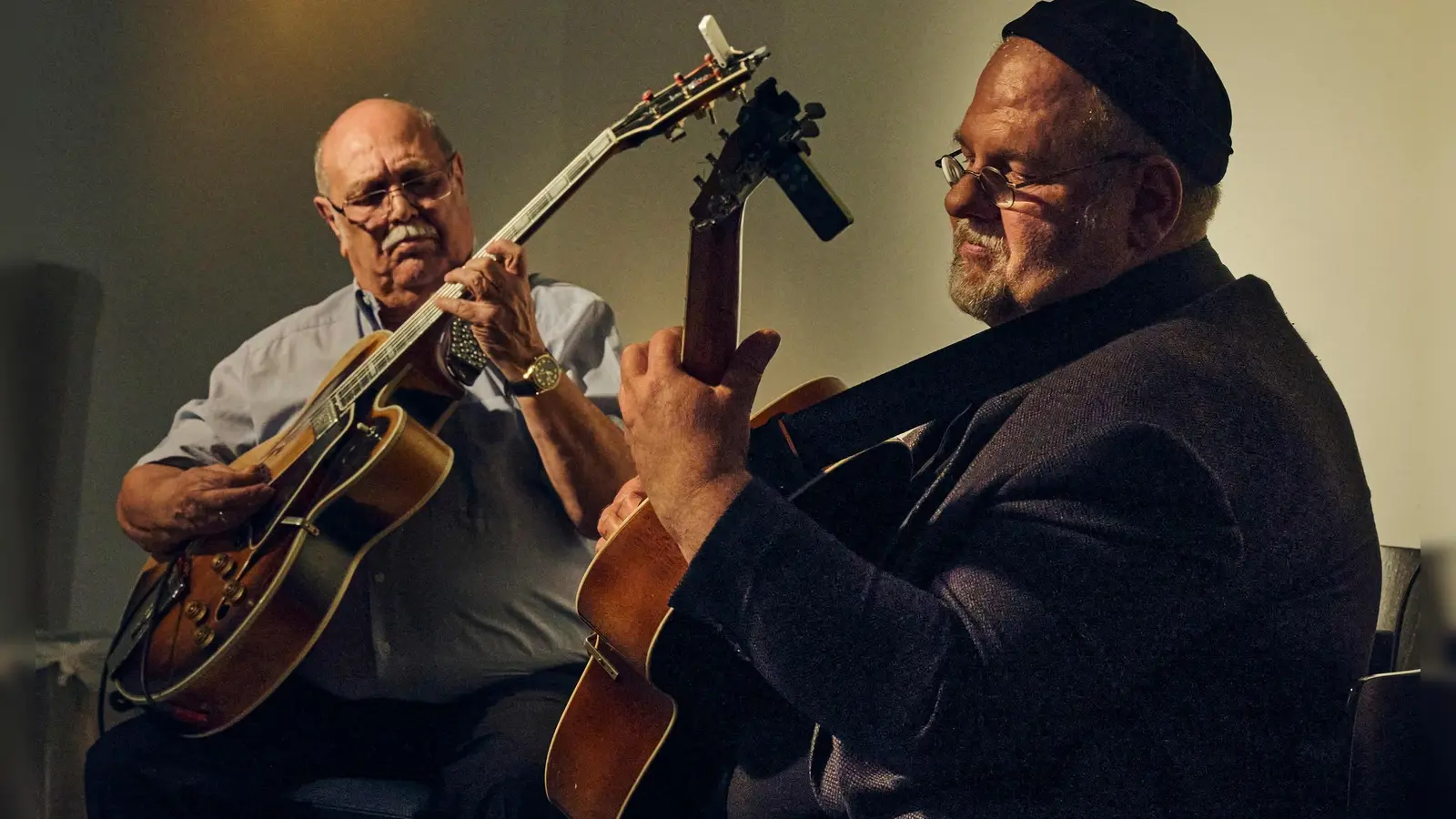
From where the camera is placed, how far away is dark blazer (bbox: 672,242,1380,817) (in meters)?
1.01

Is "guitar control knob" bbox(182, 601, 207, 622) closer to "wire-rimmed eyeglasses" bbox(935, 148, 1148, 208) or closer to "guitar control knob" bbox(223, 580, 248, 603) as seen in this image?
"guitar control knob" bbox(223, 580, 248, 603)

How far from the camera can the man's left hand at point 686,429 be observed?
1.13 meters

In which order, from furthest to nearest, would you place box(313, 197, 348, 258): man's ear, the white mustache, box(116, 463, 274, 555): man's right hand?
box(313, 197, 348, 258): man's ear → the white mustache → box(116, 463, 274, 555): man's right hand

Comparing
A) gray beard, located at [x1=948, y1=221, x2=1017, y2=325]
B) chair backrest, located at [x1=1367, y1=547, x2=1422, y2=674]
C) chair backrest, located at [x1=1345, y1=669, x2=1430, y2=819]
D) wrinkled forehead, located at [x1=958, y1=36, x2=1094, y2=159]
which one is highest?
wrinkled forehead, located at [x1=958, y1=36, x2=1094, y2=159]

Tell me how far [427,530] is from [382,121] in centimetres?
70

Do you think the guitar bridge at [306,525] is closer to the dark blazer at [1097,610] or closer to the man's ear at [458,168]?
the man's ear at [458,168]

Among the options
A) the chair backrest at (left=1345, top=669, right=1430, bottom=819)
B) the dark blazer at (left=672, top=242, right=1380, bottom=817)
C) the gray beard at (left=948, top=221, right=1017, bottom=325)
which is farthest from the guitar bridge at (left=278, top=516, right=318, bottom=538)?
the chair backrest at (left=1345, top=669, right=1430, bottom=819)

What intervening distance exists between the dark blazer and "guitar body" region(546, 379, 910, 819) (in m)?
0.12

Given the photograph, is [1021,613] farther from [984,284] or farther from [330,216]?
[330,216]

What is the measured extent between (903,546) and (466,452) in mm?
999

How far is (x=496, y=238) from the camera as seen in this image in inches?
70.4

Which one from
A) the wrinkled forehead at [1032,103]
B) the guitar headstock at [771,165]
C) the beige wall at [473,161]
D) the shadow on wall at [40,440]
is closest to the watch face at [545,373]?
the beige wall at [473,161]

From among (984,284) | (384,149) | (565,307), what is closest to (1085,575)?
(984,284)

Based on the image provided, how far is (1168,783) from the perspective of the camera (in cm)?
106
